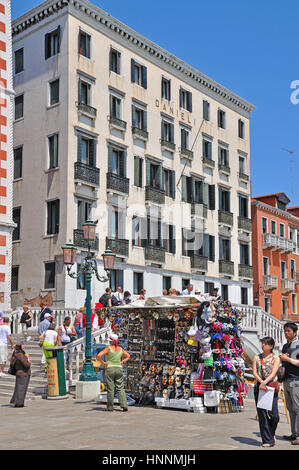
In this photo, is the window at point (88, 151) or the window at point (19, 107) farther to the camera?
the window at point (19, 107)

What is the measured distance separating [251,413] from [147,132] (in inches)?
874

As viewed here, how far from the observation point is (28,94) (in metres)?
31.3

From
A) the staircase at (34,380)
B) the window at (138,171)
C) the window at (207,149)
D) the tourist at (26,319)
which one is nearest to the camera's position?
the staircase at (34,380)

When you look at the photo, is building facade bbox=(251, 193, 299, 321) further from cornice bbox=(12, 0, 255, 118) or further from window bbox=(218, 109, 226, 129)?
cornice bbox=(12, 0, 255, 118)

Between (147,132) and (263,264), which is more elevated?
(147,132)

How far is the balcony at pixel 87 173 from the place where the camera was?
28922 millimetres

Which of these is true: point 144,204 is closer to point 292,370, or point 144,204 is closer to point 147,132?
point 147,132

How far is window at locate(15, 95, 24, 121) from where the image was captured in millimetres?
31605

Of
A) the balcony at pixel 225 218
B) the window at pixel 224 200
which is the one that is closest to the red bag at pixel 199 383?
the balcony at pixel 225 218

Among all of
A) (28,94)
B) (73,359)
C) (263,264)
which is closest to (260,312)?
(73,359)

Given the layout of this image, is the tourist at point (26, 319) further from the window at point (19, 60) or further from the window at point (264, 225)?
the window at point (264, 225)

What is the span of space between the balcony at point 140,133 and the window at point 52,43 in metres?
5.58

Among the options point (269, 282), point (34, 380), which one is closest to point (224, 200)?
point (269, 282)

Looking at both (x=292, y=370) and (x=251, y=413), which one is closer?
(x=292, y=370)
